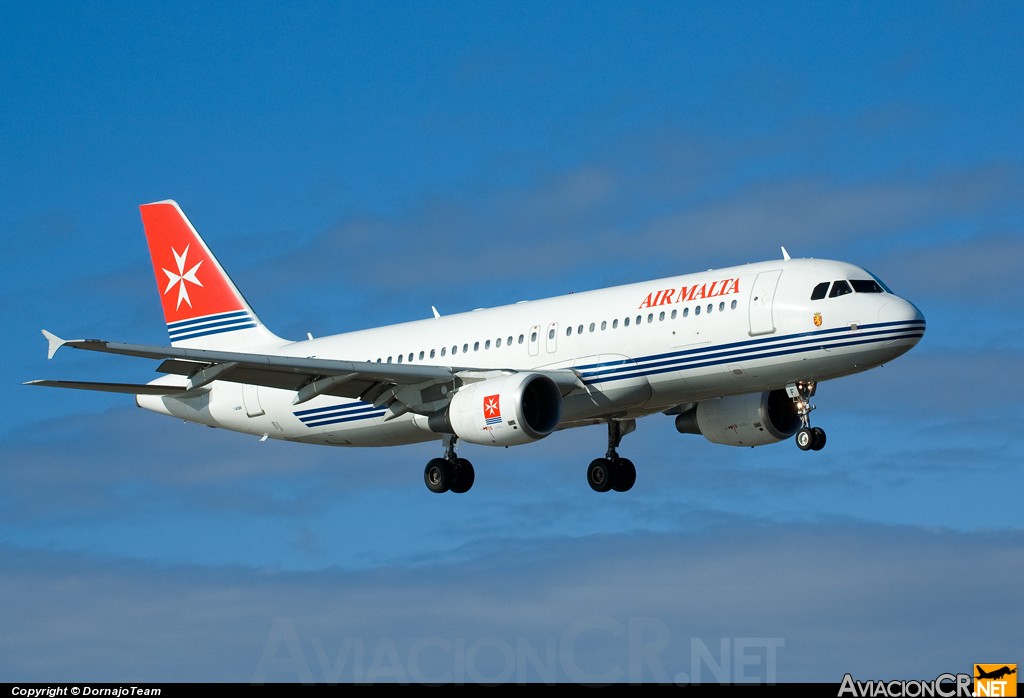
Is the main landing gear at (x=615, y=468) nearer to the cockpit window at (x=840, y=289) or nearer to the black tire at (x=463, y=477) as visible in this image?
the black tire at (x=463, y=477)

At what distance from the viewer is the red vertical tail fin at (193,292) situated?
5972 centimetres

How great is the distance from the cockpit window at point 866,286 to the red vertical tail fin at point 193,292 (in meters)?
21.2

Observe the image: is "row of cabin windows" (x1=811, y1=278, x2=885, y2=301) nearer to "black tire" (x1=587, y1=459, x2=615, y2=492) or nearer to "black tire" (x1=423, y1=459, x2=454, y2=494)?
"black tire" (x1=587, y1=459, x2=615, y2=492)

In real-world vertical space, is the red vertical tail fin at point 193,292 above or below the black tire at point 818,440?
above

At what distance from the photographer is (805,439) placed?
151 feet

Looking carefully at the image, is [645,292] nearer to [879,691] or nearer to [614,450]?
[614,450]

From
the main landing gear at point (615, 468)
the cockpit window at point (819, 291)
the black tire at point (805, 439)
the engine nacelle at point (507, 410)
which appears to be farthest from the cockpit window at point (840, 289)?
the main landing gear at point (615, 468)

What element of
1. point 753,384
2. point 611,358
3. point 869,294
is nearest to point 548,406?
point 611,358

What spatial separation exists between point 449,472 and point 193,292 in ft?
44.4

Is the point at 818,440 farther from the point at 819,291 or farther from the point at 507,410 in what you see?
the point at 507,410

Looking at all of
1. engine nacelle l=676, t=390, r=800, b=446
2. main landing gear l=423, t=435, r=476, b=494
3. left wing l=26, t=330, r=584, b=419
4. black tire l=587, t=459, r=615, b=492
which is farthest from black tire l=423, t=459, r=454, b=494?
engine nacelle l=676, t=390, r=800, b=446

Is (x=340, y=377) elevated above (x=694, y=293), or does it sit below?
below

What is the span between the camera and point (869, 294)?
149 ft

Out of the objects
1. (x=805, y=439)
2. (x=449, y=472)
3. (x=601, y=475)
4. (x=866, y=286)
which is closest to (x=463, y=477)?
(x=449, y=472)
